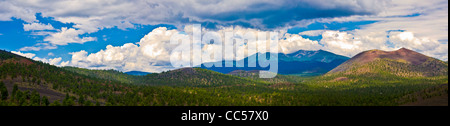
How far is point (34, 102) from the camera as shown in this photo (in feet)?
561
